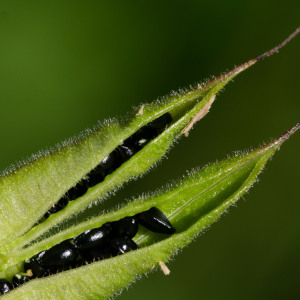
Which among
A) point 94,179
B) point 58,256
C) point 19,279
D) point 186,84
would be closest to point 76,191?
point 94,179

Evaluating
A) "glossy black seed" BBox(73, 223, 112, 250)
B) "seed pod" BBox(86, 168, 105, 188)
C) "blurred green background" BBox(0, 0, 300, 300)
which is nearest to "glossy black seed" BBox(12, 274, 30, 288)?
"glossy black seed" BBox(73, 223, 112, 250)

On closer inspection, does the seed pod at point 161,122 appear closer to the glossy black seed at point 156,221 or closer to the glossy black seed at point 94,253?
the glossy black seed at point 156,221

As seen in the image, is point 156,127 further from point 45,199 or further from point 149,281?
point 149,281

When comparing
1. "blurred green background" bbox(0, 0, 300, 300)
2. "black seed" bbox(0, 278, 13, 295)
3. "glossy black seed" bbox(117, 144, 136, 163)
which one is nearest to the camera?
"black seed" bbox(0, 278, 13, 295)

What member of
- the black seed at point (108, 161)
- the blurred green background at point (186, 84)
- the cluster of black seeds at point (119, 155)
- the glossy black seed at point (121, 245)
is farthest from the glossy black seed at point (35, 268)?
the blurred green background at point (186, 84)

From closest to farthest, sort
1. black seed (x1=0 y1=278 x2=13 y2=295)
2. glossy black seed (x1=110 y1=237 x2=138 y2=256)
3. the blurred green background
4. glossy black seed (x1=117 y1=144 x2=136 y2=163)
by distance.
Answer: black seed (x1=0 y1=278 x2=13 y2=295) < glossy black seed (x1=110 y1=237 x2=138 y2=256) < glossy black seed (x1=117 y1=144 x2=136 y2=163) < the blurred green background

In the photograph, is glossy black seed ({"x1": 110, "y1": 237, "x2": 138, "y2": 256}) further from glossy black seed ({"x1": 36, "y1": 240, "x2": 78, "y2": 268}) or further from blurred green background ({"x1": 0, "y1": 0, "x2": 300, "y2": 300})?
blurred green background ({"x1": 0, "y1": 0, "x2": 300, "y2": 300})

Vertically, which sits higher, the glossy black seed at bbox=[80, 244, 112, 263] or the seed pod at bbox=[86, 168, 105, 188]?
the seed pod at bbox=[86, 168, 105, 188]

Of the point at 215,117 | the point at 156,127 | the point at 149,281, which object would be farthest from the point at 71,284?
the point at 215,117
